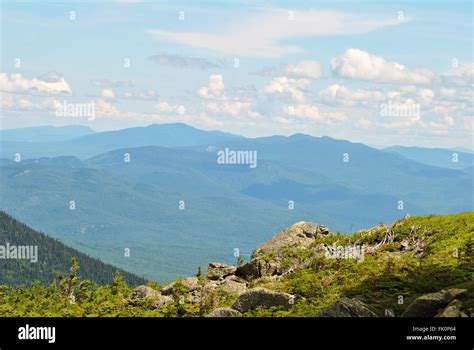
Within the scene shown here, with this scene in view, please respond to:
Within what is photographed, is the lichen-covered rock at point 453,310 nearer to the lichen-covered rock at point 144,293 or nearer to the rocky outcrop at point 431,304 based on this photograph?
the rocky outcrop at point 431,304

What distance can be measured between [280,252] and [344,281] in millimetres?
6897

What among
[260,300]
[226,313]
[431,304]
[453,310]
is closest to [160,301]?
[260,300]

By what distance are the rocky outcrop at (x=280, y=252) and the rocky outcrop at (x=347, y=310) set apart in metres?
11.9

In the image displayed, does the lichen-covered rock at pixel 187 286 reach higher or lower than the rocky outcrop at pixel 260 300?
lower

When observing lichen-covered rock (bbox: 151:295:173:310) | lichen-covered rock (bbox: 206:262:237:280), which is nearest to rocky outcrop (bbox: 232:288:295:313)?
lichen-covered rock (bbox: 151:295:173:310)

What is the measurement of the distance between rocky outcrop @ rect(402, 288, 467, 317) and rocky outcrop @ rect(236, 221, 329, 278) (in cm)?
1320

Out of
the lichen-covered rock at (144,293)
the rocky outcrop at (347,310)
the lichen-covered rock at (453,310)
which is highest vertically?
the lichen-covered rock at (453,310)

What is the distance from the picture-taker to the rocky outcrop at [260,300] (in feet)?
81.6

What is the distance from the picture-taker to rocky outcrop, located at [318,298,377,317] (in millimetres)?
20203

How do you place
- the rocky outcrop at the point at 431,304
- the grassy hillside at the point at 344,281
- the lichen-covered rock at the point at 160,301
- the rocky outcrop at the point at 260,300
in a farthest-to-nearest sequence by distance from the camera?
the lichen-covered rock at the point at 160,301 < the grassy hillside at the point at 344,281 < the rocky outcrop at the point at 260,300 < the rocky outcrop at the point at 431,304

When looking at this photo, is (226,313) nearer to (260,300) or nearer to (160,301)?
(260,300)

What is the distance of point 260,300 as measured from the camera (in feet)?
82.1

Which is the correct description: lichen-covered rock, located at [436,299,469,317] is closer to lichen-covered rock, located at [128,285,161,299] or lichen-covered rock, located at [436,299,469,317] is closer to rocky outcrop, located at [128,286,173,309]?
rocky outcrop, located at [128,286,173,309]

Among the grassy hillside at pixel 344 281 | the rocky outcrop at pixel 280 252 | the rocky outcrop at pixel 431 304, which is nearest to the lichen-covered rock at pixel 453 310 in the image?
the rocky outcrop at pixel 431 304
